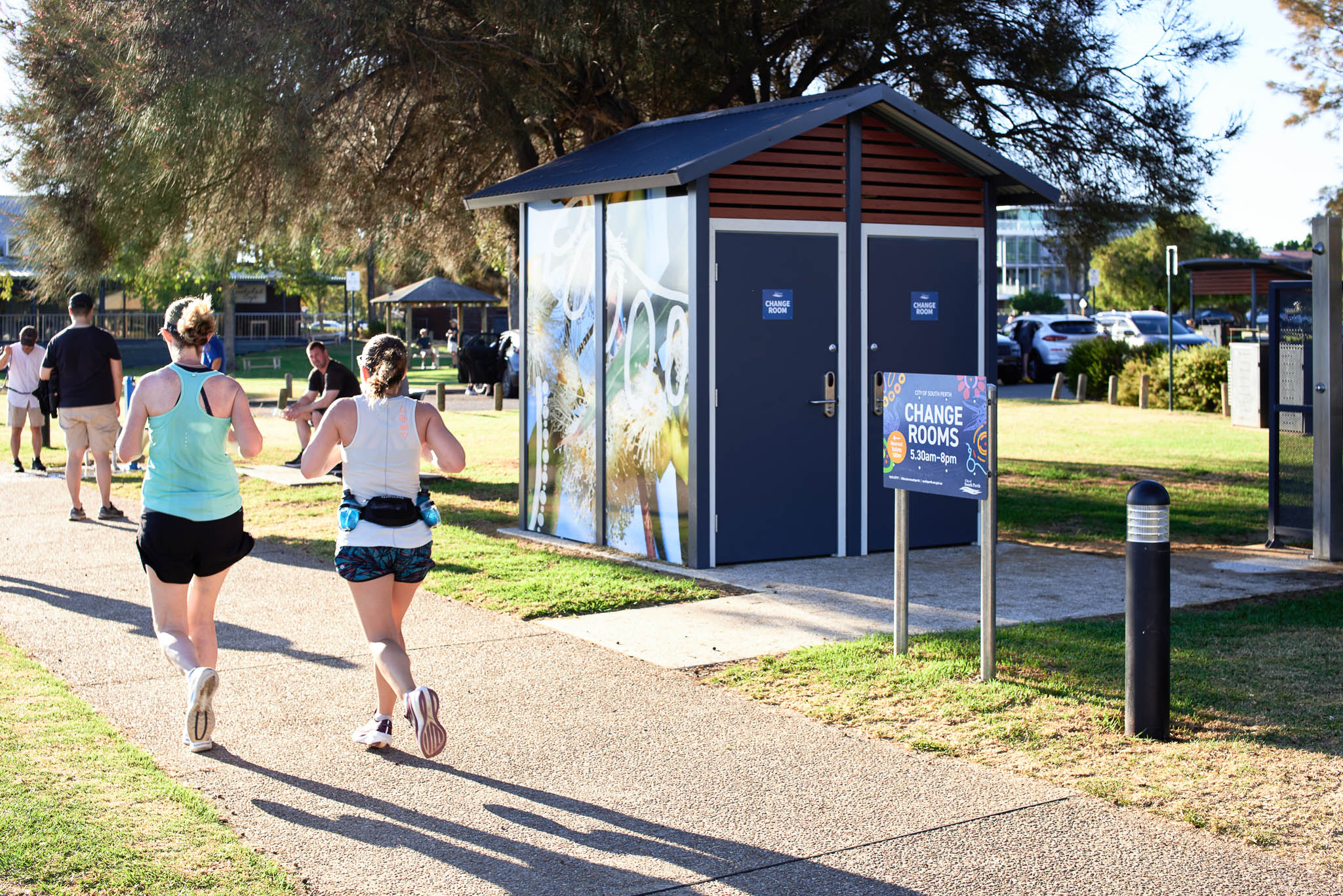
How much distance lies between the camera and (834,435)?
9.66m

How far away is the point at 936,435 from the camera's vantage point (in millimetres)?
6613

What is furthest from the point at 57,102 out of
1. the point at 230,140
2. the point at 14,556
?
the point at 14,556

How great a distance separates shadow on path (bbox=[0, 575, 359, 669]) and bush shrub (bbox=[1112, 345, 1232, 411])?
1967cm

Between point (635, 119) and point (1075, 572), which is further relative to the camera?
point (635, 119)

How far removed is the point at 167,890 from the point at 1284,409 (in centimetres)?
887

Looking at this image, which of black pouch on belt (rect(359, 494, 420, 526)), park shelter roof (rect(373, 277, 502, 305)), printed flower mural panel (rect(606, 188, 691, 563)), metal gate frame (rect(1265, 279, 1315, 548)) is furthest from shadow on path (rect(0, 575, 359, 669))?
park shelter roof (rect(373, 277, 502, 305))

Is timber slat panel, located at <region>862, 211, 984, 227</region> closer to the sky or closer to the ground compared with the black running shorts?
closer to the sky

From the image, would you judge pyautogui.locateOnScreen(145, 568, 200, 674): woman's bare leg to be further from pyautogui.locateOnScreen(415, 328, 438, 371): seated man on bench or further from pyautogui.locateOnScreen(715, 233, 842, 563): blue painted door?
pyautogui.locateOnScreen(415, 328, 438, 371): seated man on bench

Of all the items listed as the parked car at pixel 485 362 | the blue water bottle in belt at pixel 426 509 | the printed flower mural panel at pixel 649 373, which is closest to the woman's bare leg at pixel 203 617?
the blue water bottle in belt at pixel 426 509

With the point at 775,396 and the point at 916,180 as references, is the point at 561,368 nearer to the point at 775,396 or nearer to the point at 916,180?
the point at 775,396

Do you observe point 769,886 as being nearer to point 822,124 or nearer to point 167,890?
point 167,890

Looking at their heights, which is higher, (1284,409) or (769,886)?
(1284,409)

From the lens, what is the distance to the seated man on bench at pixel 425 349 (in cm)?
4412

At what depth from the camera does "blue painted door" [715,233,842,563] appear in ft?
30.3
